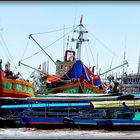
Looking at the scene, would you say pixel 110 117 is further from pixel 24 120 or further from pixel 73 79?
pixel 73 79

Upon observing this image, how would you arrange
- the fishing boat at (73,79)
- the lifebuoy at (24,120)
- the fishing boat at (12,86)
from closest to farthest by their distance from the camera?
the lifebuoy at (24,120), the fishing boat at (12,86), the fishing boat at (73,79)

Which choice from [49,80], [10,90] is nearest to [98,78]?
[49,80]

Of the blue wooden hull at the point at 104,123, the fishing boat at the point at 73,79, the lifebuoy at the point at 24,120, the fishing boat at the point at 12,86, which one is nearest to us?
the blue wooden hull at the point at 104,123

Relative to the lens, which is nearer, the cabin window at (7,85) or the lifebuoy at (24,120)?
the lifebuoy at (24,120)

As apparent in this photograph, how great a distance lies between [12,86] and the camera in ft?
83.1

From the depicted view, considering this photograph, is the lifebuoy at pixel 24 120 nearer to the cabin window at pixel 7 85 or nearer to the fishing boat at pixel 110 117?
the fishing boat at pixel 110 117

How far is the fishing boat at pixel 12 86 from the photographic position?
24516mm

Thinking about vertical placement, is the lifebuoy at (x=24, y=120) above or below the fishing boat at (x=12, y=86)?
below

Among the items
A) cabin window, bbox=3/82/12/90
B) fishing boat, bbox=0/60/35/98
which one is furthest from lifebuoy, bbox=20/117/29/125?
cabin window, bbox=3/82/12/90

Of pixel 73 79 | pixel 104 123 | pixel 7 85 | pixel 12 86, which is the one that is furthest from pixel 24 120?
pixel 73 79

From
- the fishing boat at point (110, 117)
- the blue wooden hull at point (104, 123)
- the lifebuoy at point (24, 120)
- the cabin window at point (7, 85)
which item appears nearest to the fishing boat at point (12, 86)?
the cabin window at point (7, 85)

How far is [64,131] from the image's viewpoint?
787 inches

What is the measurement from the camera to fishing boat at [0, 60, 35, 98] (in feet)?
80.4

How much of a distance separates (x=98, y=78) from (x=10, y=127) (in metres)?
15.4
